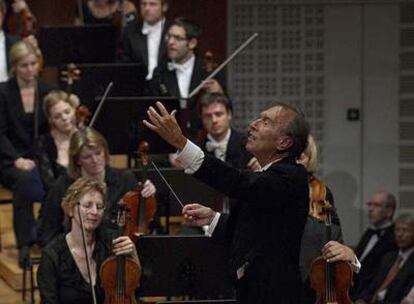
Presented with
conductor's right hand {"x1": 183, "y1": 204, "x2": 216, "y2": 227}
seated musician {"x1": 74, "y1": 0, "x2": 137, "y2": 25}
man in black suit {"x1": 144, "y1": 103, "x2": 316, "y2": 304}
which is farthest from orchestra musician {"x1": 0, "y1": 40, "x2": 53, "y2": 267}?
man in black suit {"x1": 144, "y1": 103, "x2": 316, "y2": 304}

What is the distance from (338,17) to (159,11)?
1787 mm

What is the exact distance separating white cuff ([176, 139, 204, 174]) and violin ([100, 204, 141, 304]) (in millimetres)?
1309

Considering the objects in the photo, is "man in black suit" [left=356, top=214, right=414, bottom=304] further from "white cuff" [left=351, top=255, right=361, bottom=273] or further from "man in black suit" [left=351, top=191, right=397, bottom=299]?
"white cuff" [left=351, top=255, right=361, bottom=273]

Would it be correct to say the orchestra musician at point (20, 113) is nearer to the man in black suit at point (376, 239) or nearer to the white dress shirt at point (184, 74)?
the white dress shirt at point (184, 74)

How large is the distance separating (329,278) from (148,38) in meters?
3.82

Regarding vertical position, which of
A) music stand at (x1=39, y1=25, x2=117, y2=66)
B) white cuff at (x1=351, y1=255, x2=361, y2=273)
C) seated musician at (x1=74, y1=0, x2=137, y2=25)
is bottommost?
white cuff at (x1=351, y1=255, x2=361, y2=273)

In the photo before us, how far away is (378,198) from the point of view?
893 centimetres

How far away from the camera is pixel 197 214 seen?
4895 mm

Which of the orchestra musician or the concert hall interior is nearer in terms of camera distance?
the concert hall interior

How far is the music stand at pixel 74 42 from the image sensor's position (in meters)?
8.67

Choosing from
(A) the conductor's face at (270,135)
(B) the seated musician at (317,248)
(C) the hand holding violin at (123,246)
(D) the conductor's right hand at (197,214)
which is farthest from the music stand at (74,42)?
(A) the conductor's face at (270,135)

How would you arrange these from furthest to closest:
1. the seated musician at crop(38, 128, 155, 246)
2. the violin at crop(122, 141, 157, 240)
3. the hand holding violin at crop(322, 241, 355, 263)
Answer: the seated musician at crop(38, 128, 155, 246) → the violin at crop(122, 141, 157, 240) → the hand holding violin at crop(322, 241, 355, 263)

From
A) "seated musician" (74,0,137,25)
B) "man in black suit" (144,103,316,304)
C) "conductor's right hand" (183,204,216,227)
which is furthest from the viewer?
"seated musician" (74,0,137,25)

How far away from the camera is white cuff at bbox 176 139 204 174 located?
14.7ft
